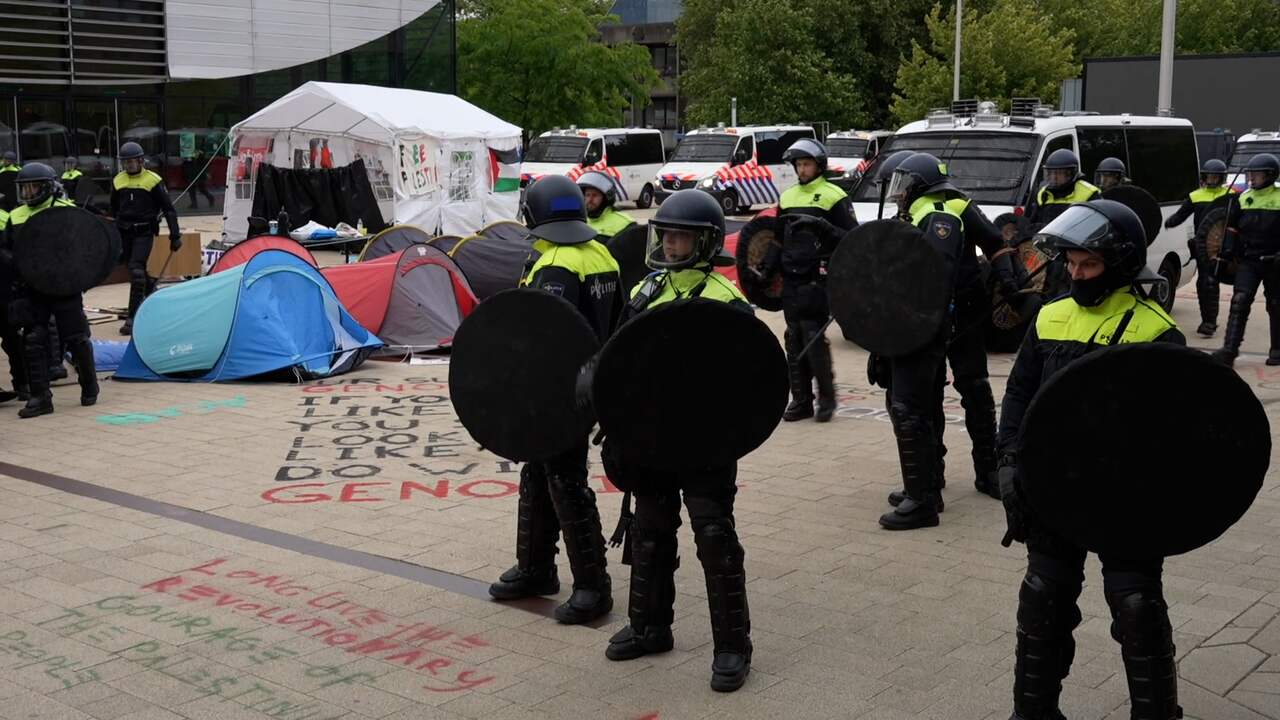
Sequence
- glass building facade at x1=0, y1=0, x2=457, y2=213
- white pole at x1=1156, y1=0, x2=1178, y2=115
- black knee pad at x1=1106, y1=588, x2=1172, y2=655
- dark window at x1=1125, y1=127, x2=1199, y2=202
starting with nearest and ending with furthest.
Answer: black knee pad at x1=1106, y1=588, x2=1172, y2=655
dark window at x1=1125, y1=127, x2=1199, y2=202
white pole at x1=1156, y1=0, x2=1178, y2=115
glass building facade at x1=0, y1=0, x2=457, y2=213

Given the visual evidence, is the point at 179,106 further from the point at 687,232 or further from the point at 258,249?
the point at 687,232

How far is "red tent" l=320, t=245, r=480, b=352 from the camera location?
1335cm

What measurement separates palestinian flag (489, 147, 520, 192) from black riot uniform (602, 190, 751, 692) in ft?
63.0

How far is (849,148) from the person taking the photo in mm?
35625

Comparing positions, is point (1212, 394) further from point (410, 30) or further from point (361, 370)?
point (410, 30)

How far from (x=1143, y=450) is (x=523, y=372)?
94.8 inches

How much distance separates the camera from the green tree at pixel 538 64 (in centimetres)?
4025

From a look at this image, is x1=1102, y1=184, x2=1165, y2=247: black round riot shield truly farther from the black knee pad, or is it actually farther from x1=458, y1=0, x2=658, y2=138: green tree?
Result: x1=458, y1=0, x2=658, y2=138: green tree

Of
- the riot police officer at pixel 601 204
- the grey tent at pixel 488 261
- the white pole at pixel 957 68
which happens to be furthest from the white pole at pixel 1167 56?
the riot police officer at pixel 601 204

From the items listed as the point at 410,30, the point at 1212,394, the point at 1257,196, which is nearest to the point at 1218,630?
the point at 1212,394

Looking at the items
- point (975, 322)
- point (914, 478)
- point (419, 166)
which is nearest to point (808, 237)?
point (975, 322)

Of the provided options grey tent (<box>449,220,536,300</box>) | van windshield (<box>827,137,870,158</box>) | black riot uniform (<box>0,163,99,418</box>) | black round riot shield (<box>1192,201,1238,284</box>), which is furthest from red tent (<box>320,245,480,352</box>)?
van windshield (<box>827,137,870,158</box>)

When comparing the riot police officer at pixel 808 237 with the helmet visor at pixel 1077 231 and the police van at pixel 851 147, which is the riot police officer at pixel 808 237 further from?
the police van at pixel 851 147

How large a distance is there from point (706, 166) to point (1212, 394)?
95.7 feet
